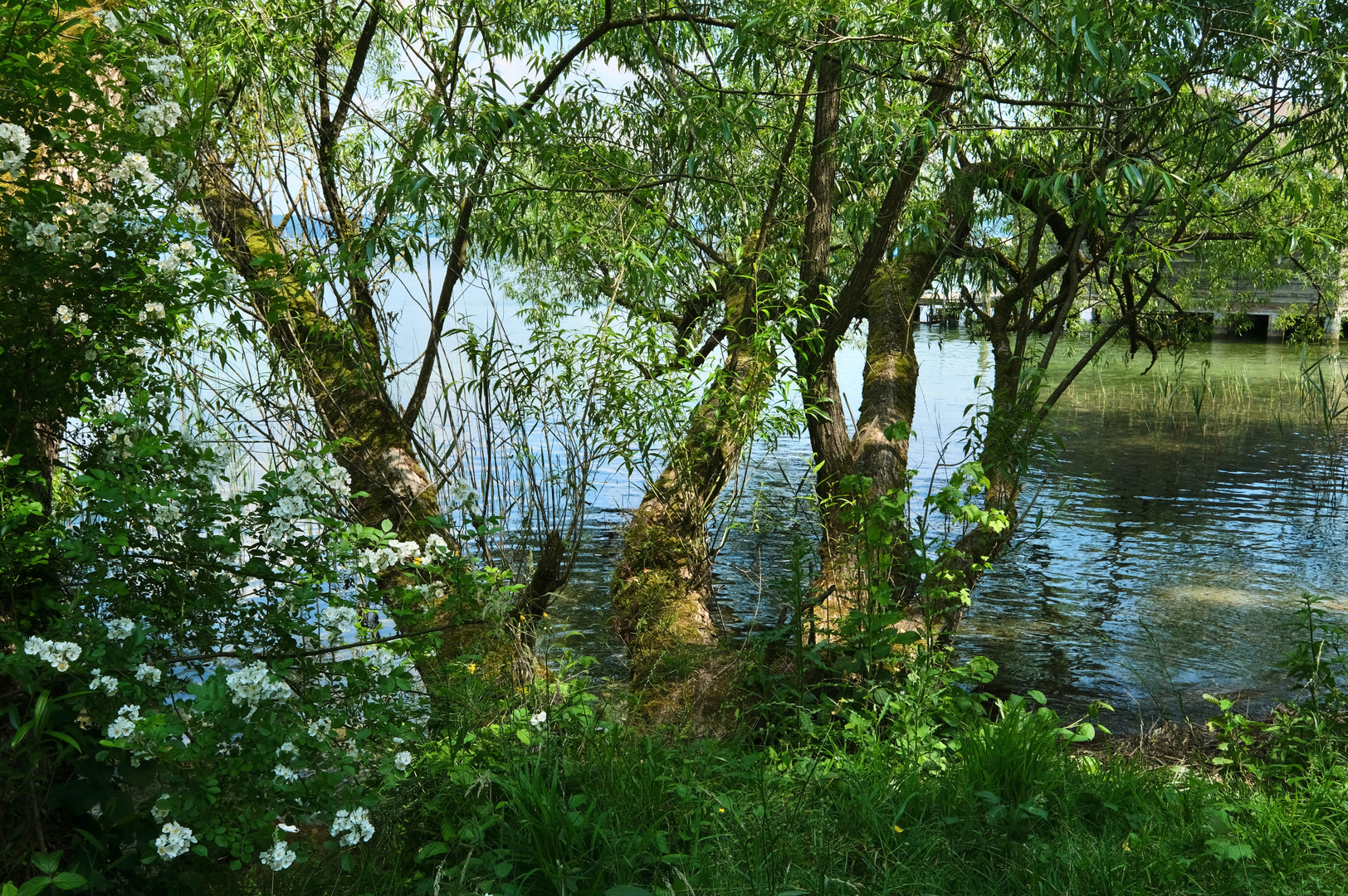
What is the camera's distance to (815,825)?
9.42 feet

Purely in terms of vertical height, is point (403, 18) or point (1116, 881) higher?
point (403, 18)

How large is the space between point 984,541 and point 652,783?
3338 mm

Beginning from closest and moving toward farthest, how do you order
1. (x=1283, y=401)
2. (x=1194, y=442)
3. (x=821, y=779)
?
1. (x=821, y=779)
2. (x=1194, y=442)
3. (x=1283, y=401)

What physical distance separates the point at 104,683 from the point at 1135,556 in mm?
8697

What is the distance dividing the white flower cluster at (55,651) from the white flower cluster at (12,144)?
3.65ft

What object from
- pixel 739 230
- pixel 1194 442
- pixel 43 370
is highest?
pixel 739 230

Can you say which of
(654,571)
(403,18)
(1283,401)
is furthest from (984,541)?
(1283,401)

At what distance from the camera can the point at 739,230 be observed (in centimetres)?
648

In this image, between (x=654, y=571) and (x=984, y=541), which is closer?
(x=654, y=571)

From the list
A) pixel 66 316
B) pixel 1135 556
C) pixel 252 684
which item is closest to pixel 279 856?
pixel 252 684

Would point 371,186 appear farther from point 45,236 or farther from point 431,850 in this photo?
point 431,850

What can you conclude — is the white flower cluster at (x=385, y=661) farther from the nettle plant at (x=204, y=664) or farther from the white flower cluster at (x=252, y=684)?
the white flower cluster at (x=252, y=684)

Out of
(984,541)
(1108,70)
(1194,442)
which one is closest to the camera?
(1108,70)

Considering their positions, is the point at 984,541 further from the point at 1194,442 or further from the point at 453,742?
the point at 1194,442
